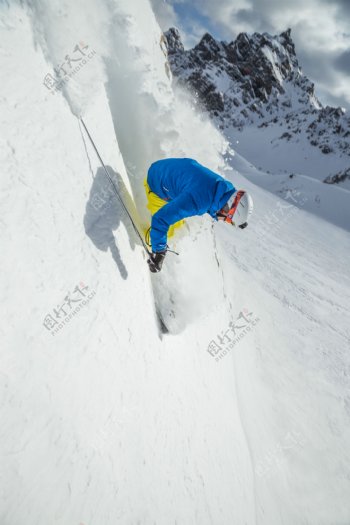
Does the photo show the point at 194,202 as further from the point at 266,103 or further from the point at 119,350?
the point at 266,103

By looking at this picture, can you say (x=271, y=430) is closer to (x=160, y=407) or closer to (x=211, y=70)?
(x=160, y=407)

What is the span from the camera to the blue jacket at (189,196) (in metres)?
2.80

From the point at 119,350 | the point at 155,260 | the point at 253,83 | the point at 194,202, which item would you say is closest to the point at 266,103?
the point at 253,83

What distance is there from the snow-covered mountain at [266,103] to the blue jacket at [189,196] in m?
32.9

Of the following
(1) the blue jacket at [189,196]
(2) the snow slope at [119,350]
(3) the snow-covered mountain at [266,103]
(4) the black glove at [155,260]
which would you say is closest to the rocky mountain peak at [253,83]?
(3) the snow-covered mountain at [266,103]

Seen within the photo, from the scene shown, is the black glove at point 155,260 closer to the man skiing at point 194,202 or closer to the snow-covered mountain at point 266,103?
the man skiing at point 194,202

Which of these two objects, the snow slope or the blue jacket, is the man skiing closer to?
the blue jacket

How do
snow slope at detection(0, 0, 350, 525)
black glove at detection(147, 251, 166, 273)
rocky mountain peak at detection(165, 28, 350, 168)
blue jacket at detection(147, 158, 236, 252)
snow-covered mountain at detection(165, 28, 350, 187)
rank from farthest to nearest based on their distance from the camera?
rocky mountain peak at detection(165, 28, 350, 168) → snow-covered mountain at detection(165, 28, 350, 187) → black glove at detection(147, 251, 166, 273) → blue jacket at detection(147, 158, 236, 252) → snow slope at detection(0, 0, 350, 525)

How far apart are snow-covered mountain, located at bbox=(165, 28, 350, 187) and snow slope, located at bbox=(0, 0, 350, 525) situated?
104 feet

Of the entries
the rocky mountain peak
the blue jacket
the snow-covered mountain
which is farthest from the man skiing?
the rocky mountain peak

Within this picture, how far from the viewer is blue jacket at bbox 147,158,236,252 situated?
280 cm

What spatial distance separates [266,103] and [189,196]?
272 feet

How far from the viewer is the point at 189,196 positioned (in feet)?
9.20

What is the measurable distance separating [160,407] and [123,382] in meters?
0.58
